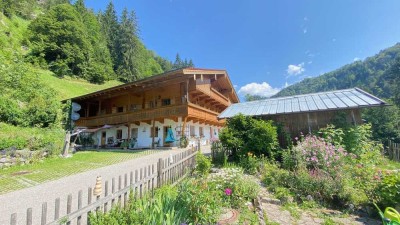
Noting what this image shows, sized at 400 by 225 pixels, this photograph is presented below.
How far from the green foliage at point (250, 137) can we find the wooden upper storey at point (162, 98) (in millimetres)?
7549

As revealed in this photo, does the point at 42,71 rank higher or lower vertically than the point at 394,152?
higher

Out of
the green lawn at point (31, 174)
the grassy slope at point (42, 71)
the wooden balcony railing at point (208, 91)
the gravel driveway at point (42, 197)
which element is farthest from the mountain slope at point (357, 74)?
the gravel driveway at point (42, 197)

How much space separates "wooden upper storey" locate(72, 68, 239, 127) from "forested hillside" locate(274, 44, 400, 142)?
3383 cm

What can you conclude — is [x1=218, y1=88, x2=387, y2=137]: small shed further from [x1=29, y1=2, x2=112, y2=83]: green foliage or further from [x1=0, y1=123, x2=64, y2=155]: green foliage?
[x1=29, y1=2, x2=112, y2=83]: green foliage

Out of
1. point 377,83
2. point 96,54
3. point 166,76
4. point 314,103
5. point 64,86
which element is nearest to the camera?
point 314,103

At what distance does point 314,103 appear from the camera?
11.1 metres

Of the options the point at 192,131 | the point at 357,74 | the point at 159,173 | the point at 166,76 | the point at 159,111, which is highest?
the point at 357,74

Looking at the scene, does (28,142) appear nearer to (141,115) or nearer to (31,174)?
(31,174)

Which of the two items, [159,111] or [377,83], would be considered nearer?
[159,111]

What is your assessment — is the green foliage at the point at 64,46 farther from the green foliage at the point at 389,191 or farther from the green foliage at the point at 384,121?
the green foliage at the point at 384,121

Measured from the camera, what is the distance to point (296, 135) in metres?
10.8

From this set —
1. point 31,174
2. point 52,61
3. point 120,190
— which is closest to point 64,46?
point 52,61

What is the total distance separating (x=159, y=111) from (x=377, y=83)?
260 ft

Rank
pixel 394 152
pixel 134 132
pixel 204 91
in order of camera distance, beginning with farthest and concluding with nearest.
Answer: pixel 134 132, pixel 204 91, pixel 394 152
